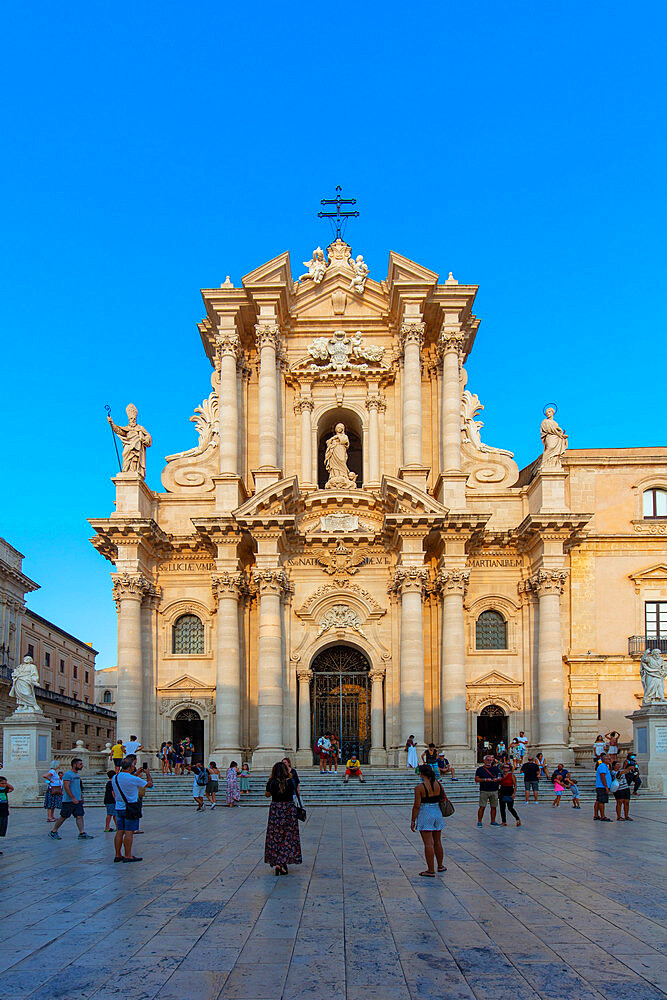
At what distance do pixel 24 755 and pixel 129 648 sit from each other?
555 centimetres

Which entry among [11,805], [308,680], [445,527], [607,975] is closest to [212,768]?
[11,805]

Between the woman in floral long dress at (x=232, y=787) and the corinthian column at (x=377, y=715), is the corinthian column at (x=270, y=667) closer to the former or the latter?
the corinthian column at (x=377, y=715)

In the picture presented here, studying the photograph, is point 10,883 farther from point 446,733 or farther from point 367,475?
point 367,475

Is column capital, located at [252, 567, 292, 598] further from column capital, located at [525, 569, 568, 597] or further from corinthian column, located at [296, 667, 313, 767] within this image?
column capital, located at [525, 569, 568, 597]

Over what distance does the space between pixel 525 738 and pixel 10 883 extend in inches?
928

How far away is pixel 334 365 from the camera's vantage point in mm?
37531

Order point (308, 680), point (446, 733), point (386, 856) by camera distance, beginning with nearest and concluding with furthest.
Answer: point (386, 856) < point (446, 733) < point (308, 680)

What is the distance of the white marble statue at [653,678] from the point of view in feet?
95.1

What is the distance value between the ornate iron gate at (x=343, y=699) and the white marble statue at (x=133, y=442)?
9583 mm

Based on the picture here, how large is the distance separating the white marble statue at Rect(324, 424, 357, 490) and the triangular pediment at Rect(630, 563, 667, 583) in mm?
10825

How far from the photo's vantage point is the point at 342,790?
28.0 m

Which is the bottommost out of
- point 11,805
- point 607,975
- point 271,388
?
point 11,805

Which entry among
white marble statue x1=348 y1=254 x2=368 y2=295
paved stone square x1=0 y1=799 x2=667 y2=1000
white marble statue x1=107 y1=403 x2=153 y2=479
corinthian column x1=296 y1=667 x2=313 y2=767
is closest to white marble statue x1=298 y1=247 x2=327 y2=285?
white marble statue x1=348 y1=254 x2=368 y2=295

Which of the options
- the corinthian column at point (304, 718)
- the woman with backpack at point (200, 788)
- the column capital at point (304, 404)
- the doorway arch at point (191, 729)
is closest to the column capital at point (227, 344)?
the column capital at point (304, 404)
